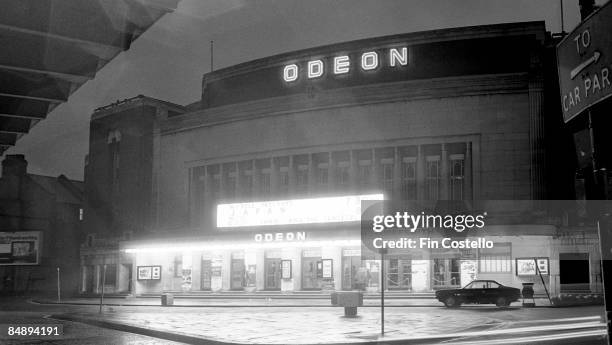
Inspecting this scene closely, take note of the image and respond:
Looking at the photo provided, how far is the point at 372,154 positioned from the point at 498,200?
927 centimetres

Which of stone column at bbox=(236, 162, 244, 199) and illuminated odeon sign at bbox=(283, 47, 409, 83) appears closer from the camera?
illuminated odeon sign at bbox=(283, 47, 409, 83)

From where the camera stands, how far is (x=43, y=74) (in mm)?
4547

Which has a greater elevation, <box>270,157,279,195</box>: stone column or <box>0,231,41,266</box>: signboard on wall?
<box>270,157,279,195</box>: stone column

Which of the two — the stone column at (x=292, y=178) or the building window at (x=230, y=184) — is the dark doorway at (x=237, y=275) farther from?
the stone column at (x=292, y=178)

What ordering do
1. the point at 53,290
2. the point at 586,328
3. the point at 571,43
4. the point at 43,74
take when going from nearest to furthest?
the point at 43,74, the point at 571,43, the point at 586,328, the point at 53,290

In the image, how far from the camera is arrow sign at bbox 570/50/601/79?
A: 4.77m

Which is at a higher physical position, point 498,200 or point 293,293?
point 498,200

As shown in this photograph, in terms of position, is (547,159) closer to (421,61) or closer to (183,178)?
(421,61)

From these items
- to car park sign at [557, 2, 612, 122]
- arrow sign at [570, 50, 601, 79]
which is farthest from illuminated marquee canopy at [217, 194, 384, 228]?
arrow sign at [570, 50, 601, 79]

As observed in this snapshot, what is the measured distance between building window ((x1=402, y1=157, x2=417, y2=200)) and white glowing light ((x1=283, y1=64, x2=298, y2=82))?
37.7ft

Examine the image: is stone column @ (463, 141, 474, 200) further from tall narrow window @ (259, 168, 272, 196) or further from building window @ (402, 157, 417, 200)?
tall narrow window @ (259, 168, 272, 196)

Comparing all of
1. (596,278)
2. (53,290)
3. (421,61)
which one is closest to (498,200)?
(596,278)

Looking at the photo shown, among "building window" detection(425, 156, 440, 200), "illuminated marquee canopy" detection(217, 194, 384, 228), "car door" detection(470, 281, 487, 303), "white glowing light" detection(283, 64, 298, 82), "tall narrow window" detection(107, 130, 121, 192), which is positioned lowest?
"car door" detection(470, 281, 487, 303)

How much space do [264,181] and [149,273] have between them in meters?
11.9
